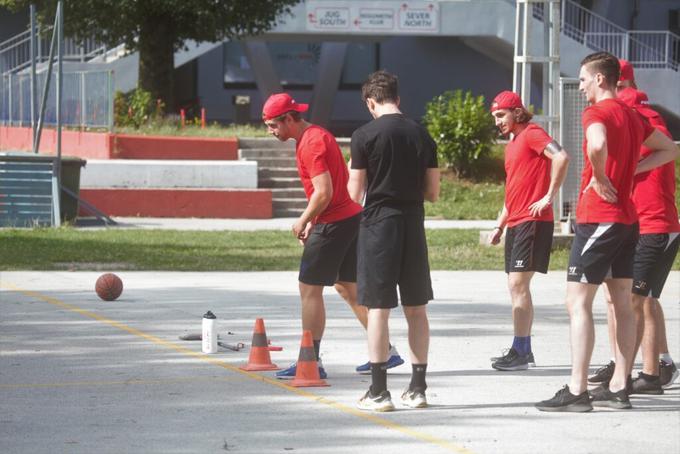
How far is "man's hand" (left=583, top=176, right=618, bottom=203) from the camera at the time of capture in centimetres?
802

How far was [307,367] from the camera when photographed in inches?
354

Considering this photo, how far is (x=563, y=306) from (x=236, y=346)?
433 cm

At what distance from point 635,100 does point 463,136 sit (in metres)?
19.2

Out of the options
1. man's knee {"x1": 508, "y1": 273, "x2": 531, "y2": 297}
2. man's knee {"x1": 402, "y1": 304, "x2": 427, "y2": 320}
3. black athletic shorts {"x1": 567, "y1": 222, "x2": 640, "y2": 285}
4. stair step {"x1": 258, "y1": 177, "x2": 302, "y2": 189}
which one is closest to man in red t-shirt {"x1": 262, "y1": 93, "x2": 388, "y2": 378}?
man's knee {"x1": 402, "y1": 304, "x2": 427, "y2": 320}

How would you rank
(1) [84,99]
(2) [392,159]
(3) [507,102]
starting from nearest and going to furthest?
1. (2) [392,159]
2. (3) [507,102]
3. (1) [84,99]

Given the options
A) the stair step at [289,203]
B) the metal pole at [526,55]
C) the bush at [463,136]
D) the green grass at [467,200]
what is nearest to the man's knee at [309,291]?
the metal pole at [526,55]

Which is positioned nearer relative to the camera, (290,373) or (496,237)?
(290,373)

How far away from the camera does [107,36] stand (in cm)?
3052

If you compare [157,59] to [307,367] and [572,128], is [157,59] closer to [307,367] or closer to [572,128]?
[572,128]

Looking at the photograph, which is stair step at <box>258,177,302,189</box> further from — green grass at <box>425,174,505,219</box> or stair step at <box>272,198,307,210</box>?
green grass at <box>425,174,505,219</box>

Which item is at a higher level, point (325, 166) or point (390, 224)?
point (325, 166)

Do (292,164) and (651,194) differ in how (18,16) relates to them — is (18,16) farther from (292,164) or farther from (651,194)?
(651,194)

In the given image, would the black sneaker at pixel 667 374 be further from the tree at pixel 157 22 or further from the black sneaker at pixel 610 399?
the tree at pixel 157 22

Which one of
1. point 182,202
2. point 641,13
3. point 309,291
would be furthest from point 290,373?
point 641,13
